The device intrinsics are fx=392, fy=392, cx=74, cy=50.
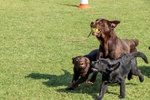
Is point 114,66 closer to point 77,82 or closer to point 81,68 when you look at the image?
point 81,68

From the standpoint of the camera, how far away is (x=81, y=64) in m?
5.51

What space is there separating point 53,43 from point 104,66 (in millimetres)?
3447

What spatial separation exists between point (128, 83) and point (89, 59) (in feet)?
2.71

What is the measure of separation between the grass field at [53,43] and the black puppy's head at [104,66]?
1.71 feet

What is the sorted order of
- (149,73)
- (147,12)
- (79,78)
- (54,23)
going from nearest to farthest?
1. (79,78)
2. (149,73)
3. (54,23)
4. (147,12)

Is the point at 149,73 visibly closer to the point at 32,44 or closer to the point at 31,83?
the point at 31,83

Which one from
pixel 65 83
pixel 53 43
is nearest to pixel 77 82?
pixel 65 83

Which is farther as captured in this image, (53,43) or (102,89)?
(53,43)

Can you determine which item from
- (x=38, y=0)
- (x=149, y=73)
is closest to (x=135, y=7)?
(x=38, y=0)

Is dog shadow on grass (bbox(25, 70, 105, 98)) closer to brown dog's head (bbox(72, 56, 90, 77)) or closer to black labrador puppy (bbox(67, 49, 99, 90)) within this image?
black labrador puppy (bbox(67, 49, 99, 90))

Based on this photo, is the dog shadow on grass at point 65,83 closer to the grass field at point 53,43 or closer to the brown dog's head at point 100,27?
the grass field at point 53,43

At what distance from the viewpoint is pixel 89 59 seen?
575 centimetres

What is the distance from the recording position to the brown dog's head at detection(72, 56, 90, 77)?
550 cm

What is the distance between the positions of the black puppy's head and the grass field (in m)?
0.52
